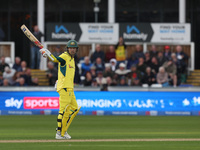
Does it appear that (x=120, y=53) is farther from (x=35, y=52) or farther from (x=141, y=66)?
(x=35, y=52)

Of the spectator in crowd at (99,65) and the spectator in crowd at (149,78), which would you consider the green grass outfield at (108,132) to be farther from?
the spectator in crowd at (99,65)

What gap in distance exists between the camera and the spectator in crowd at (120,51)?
24841 millimetres

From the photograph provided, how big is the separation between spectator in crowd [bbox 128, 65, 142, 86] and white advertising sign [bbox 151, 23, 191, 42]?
3.62 meters

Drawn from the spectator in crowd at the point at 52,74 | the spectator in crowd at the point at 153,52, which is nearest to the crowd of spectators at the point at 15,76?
the spectator in crowd at the point at 52,74

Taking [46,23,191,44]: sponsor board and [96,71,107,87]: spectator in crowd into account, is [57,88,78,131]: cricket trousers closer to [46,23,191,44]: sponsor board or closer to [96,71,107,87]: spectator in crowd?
[96,71,107,87]: spectator in crowd

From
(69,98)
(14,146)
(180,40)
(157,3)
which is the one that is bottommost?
(14,146)

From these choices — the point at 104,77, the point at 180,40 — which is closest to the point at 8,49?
the point at 104,77

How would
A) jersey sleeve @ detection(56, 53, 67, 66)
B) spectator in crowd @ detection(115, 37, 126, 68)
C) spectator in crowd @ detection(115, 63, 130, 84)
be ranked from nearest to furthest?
jersey sleeve @ detection(56, 53, 67, 66) → spectator in crowd @ detection(115, 63, 130, 84) → spectator in crowd @ detection(115, 37, 126, 68)

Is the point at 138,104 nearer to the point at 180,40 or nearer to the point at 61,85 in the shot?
the point at 180,40

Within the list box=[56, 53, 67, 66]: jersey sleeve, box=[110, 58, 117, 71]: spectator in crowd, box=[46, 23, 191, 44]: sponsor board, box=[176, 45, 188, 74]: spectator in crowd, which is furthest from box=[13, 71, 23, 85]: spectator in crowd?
box=[56, 53, 67, 66]: jersey sleeve

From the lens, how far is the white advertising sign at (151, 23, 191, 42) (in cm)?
2694

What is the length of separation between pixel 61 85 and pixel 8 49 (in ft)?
48.7

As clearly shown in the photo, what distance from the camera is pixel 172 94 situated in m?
21.4

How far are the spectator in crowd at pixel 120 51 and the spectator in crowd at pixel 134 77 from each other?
0.96 meters
